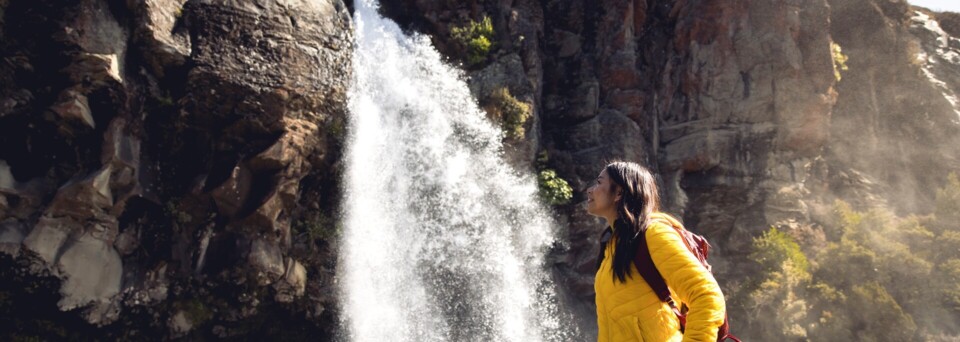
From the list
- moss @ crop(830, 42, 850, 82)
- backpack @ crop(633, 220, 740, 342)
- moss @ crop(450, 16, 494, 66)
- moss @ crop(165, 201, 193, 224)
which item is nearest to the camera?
backpack @ crop(633, 220, 740, 342)

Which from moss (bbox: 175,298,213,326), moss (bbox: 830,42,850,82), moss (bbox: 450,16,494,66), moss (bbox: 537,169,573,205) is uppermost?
moss (bbox: 830,42,850,82)

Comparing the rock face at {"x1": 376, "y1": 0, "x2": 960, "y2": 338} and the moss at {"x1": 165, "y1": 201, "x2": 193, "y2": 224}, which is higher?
the rock face at {"x1": 376, "y1": 0, "x2": 960, "y2": 338}

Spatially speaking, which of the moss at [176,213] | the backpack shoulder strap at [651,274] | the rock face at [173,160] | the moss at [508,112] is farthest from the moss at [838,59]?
the moss at [176,213]

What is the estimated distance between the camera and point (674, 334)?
234 centimetres

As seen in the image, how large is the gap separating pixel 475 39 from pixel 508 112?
2.17 metres

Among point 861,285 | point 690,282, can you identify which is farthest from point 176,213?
point 861,285

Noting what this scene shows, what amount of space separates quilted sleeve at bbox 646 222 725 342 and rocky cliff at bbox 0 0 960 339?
8477 millimetres

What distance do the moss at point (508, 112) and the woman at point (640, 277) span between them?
31.6 ft

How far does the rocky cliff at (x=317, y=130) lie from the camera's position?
26.2 feet

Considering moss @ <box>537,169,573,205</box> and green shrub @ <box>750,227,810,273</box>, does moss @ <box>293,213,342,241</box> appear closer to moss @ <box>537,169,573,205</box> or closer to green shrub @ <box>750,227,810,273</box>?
moss @ <box>537,169,573,205</box>

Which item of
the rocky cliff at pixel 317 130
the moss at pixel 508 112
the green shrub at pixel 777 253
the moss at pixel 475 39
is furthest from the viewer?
the green shrub at pixel 777 253

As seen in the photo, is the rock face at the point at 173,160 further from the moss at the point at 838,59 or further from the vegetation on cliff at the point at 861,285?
A: the moss at the point at 838,59

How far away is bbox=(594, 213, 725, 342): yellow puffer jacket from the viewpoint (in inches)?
80.0

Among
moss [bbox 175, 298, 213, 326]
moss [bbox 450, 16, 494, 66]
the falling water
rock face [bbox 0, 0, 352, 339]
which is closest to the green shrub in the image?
the falling water
